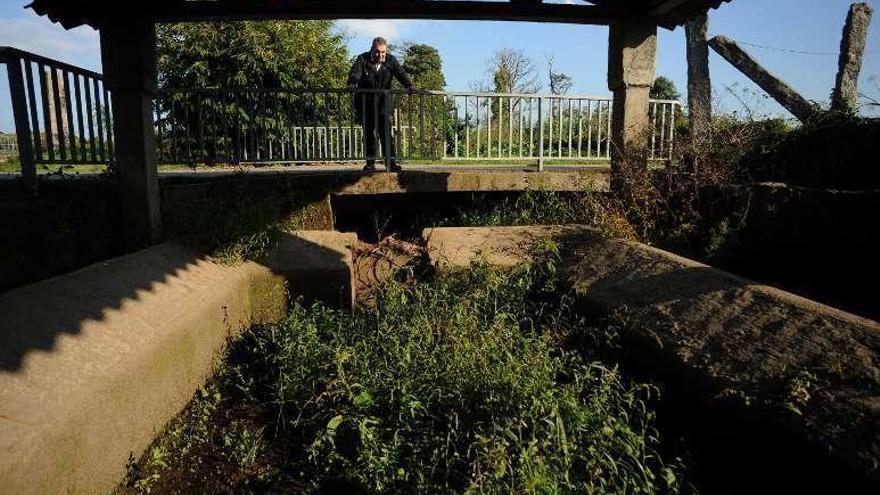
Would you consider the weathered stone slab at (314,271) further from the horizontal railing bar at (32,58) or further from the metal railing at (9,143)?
the metal railing at (9,143)

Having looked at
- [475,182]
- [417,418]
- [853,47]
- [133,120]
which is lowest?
[417,418]

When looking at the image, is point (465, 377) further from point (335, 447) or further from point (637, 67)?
point (637, 67)

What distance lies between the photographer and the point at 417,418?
3.43 metres

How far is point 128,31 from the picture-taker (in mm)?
5613

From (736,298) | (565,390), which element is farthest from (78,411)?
(736,298)

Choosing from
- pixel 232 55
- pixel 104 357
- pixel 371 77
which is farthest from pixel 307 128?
pixel 232 55

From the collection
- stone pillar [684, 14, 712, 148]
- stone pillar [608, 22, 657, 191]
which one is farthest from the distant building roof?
stone pillar [684, 14, 712, 148]

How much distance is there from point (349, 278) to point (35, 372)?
322 cm

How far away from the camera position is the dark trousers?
7.70 m

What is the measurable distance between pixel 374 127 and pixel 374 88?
2.07 feet

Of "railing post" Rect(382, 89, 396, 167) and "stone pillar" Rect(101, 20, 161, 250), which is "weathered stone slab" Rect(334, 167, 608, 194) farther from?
"stone pillar" Rect(101, 20, 161, 250)

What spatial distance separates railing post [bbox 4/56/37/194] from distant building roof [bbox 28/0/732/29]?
150 centimetres

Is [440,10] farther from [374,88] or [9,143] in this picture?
[9,143]

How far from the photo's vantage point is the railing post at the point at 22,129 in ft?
16.9
